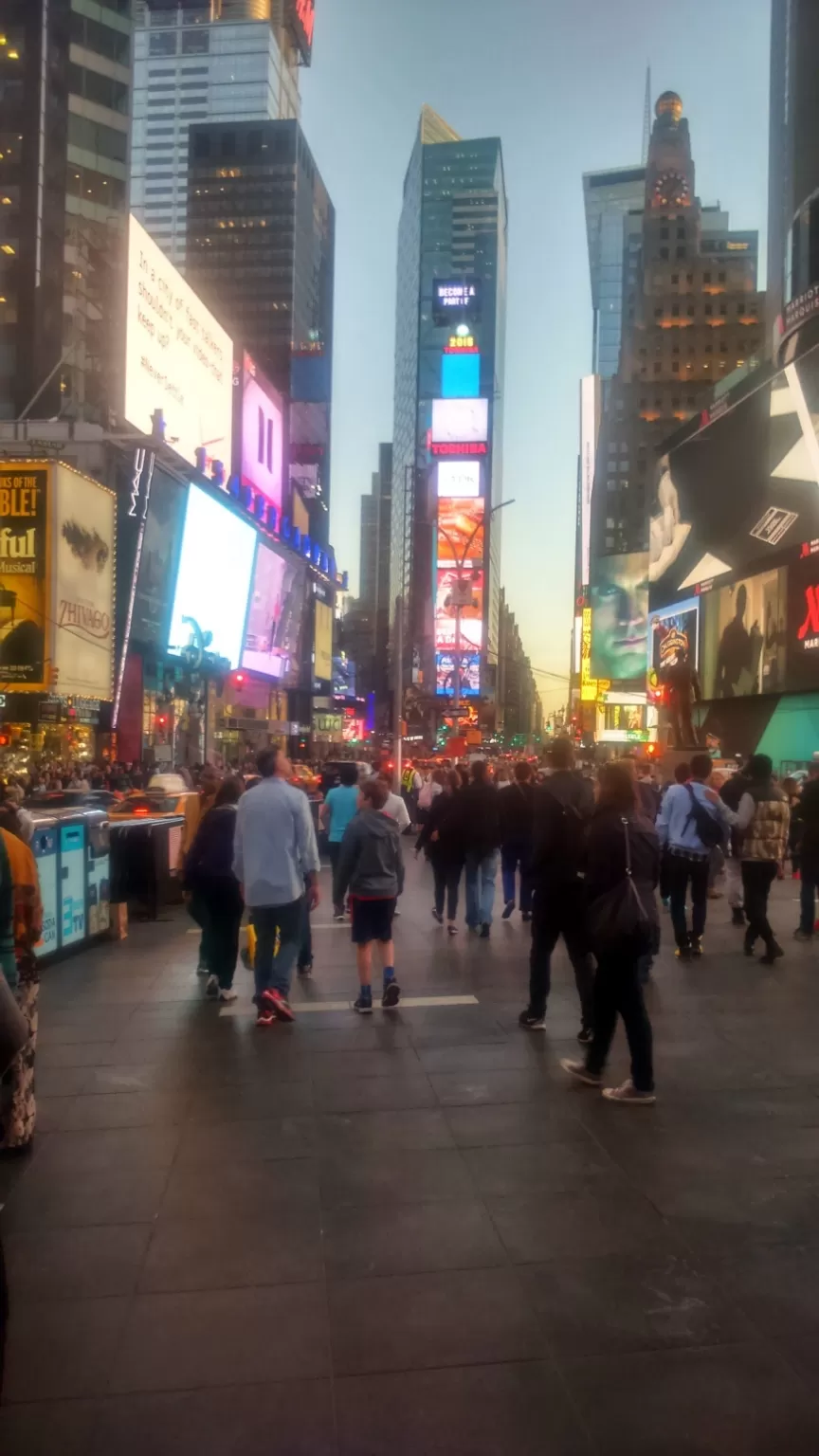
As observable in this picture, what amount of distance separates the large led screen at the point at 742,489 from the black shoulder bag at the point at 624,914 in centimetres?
4173

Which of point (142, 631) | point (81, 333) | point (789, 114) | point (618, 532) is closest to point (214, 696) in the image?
point (142, 631)

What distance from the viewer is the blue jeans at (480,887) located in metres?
11.4

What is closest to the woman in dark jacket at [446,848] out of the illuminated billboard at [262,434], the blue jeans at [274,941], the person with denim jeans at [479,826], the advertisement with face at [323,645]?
the person with denim jeans at [479,826]

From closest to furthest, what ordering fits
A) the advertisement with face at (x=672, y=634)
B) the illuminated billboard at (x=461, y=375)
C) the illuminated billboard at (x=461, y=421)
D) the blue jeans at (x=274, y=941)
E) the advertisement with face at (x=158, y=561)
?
the blue jeans at (x=274, y=941), the advertisement with face at (x=158, y=561), the advertisement with face at (x=672, y=634), the illuminated billboard at (x=461, y=421), the illuminated billboard at (x=461, y=375)

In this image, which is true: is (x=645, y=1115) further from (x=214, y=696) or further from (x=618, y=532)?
(x=618, y=532)

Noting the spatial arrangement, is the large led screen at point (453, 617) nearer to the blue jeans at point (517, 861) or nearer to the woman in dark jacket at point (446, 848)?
the blue jeans at point (517, 861)

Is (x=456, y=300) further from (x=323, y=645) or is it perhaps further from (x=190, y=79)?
(x=323, y=645)

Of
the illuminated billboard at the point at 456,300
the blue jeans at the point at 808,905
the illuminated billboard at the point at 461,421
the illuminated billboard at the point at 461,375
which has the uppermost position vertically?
the illuminated billboard at the point at 456,300

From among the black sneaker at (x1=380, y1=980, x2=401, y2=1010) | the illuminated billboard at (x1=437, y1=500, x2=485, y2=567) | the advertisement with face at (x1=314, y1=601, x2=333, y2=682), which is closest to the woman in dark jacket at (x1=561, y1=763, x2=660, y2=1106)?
the black sneaker at (x1=380, y1=980, x2=401, y2=1010)

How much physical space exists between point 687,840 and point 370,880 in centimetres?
348

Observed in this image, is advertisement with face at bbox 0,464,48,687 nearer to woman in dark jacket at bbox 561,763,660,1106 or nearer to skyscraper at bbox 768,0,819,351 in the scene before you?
woman in dark jacket at bbox 561,763,660,1106

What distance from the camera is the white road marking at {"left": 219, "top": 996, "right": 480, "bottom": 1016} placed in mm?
8148

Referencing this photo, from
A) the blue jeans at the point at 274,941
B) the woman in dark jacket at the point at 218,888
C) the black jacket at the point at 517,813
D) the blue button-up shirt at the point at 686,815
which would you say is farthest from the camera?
the black jacket at the point at 517,813

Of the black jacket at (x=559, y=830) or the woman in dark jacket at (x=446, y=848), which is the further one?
the woman in dark jacket at (x=446, y=848)
